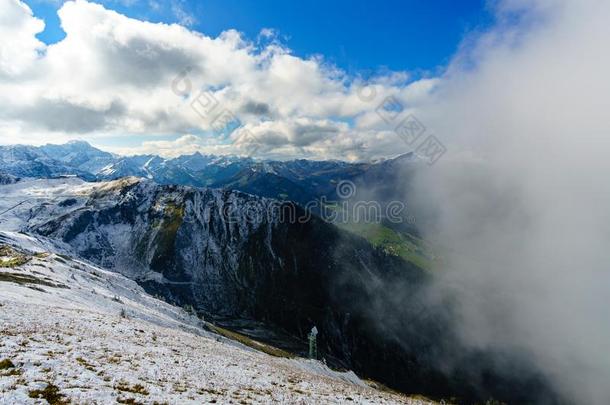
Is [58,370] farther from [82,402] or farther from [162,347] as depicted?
[162,347]

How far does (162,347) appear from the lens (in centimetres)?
4209

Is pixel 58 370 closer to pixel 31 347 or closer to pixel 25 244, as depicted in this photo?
pixel 31 347

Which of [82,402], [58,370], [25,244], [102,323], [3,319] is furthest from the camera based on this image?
[25,244]

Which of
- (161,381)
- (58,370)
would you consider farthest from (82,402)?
(161,381)

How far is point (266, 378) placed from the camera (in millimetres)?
37406

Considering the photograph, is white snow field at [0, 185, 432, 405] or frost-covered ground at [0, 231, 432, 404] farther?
frost-covered ground at [0, 231, 432, 404]

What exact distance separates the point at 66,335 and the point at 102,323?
540 inches

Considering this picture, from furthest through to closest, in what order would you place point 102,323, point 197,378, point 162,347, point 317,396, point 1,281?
point 1,281 → point 102,323 → point 162,347 → point 317,396 → point 197,378

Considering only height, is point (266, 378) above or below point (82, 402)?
below

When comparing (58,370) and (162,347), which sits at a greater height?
(58,370)

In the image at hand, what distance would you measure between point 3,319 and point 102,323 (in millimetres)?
12985

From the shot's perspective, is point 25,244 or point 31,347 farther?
point 25,244

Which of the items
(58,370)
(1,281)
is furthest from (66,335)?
(1,281)

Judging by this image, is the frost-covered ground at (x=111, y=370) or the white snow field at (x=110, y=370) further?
the frost-covered ground at (x=111, y=370)
